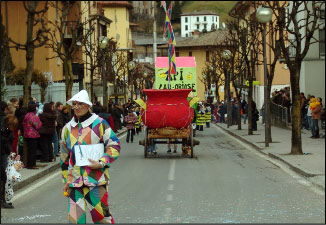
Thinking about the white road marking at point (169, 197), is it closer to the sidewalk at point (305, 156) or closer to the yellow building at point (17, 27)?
the sidewalk at point (305, 156)

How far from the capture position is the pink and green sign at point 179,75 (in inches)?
1172

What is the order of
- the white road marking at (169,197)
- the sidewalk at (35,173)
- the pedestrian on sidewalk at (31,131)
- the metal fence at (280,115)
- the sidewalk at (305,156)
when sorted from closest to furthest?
the white road marking at (169,197) < the sidewalk at (35,173) < the sidewalk at (305,156) < the pedestrian on sidewalk at (31,131) < the metal fence at (280,115)

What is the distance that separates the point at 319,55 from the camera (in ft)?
165

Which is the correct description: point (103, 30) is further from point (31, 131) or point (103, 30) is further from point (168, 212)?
point (168, 212)

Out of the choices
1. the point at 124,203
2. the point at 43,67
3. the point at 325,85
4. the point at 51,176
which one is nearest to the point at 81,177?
the point at 124,203

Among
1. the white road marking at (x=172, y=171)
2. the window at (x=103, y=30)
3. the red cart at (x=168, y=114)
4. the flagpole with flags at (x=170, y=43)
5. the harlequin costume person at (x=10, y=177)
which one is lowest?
the white road marking at (x=172, y=171)

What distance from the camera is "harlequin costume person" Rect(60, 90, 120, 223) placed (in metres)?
7.92

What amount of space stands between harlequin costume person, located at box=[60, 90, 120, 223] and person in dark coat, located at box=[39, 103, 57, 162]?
12805 millimetres

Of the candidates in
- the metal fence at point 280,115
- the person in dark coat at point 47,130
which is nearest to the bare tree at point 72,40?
the person in dark coat at point 47,130

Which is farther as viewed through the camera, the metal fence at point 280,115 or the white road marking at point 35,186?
the metal fence at point 280,115

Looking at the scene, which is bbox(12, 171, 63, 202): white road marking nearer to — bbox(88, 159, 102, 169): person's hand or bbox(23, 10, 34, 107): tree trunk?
bbox(23, 10, 34, 107): tree trunk

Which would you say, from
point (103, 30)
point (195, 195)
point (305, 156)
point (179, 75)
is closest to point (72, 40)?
point (179, 75)

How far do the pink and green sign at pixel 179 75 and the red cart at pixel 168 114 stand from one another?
6679 mm

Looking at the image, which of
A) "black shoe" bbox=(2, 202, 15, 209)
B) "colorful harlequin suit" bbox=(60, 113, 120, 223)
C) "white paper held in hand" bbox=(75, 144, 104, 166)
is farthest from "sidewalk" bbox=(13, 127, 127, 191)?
"white paper held in hand" bbox=(75, 144, 104, 166)
